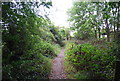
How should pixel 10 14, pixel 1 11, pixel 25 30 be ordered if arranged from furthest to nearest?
pixel 25 30
pixel 10 14
pixel 1 11

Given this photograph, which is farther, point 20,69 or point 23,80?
point 20,69

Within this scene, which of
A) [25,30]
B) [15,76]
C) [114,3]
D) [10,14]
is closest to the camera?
[114,3]

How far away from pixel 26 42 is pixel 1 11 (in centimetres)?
142

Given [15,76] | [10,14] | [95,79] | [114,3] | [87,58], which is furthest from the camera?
[87,58]

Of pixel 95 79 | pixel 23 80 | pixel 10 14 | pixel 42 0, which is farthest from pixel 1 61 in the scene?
pixel 95 79

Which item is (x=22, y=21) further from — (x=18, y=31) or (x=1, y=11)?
(x=1, y=11)

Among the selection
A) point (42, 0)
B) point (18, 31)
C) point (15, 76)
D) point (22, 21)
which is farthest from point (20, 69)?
point (42, 0)

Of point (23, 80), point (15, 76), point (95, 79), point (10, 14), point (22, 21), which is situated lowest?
point (95, 79)

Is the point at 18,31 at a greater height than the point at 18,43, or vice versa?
the point at 18,31

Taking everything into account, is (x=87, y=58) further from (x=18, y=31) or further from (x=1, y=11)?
(x=1, y=11)

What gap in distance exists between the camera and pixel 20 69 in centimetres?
350

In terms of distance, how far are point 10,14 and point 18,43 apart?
3.73 feet

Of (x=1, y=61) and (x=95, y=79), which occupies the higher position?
(x=1, y=61)

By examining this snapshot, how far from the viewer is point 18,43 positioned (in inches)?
134
